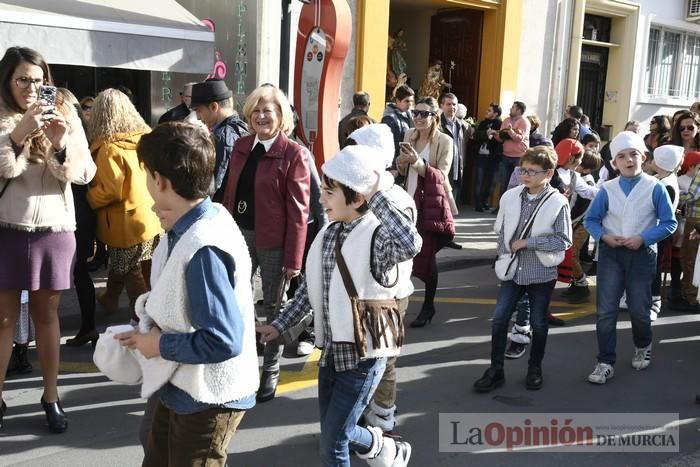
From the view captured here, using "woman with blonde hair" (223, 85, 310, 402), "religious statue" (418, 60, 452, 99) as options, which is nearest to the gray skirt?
"woman with blonde hair" (223, 85, 310, 402)

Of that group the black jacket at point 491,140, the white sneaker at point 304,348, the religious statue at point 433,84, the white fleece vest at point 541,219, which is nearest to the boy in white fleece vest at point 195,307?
the white fleece vest at point 541,219

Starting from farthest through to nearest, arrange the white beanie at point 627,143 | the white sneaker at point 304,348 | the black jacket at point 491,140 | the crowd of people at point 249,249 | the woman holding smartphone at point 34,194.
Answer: the black jacket at point 491,140, the white sneaker at point 304,348, the white beanie at point 627,143, the woman holding smartphone at point 34,194, the crowd of people at point 249,249

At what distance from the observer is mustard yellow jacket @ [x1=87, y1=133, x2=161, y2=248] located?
4.95m

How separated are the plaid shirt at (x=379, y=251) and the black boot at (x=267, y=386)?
1.56 m

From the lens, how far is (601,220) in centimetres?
530

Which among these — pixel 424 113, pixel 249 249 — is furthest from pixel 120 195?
pixel 424 113

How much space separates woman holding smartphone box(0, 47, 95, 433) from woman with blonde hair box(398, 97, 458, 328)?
8.43 feet

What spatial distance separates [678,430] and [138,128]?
4013mm

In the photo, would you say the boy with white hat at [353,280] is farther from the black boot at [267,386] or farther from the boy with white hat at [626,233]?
the boy with white hat at [626,233]

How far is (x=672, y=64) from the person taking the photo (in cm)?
1789

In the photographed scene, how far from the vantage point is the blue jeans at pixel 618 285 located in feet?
17.0

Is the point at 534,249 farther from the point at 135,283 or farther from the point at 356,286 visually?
the point at 135,283

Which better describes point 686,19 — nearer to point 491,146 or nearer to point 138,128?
point 491,146

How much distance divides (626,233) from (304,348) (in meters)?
2.50
